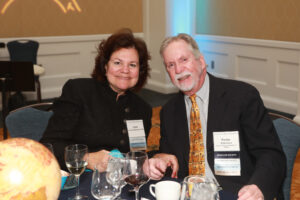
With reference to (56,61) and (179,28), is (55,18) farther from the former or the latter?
(179,28)

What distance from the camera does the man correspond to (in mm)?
2027

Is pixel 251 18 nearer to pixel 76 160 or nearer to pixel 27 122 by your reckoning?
pixel 27 122

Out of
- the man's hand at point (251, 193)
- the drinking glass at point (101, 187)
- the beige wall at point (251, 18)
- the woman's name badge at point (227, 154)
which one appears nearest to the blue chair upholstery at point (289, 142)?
the woman's name badge at point (227, 154)

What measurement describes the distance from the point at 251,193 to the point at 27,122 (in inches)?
61.6

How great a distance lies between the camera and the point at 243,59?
260 inches

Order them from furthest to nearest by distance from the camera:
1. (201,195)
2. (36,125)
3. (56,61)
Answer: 1. (56,61)
2. (36,125)
3. (201,195)

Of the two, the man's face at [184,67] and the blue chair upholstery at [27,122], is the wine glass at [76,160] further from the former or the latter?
the blue chair upholstery at [27,122]

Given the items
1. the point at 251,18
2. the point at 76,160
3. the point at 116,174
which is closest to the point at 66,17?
the point at 251,18

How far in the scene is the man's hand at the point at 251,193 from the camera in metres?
1.59

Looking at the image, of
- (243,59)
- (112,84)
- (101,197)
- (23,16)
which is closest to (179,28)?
(243,59)

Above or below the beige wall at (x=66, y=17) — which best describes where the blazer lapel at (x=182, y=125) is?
below

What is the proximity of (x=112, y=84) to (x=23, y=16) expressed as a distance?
481cm

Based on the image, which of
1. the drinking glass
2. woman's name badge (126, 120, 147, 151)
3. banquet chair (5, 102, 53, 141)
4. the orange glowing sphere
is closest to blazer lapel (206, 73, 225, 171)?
woman's name badge (126, 120, 147, 151)

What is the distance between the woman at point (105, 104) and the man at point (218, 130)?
0.28 meters
